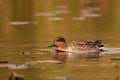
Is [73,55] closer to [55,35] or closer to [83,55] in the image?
[83,55]

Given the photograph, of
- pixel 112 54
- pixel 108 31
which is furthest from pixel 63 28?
pixel 112 54

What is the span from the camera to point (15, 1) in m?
35.9

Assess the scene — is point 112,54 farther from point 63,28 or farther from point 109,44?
point 63,28

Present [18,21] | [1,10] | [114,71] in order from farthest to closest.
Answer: [1,10]
[18,21]
[114,71]

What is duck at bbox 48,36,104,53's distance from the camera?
18.7m

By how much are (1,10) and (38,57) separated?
50.3 feet

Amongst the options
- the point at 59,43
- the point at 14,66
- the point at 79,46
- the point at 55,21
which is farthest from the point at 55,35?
the point at 14,66

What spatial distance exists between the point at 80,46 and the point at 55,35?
3923 millimetres

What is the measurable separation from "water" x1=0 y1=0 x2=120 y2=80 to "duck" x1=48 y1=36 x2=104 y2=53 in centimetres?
33

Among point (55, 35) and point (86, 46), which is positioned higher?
point (86, 46)

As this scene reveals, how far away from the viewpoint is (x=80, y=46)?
62.2 ft

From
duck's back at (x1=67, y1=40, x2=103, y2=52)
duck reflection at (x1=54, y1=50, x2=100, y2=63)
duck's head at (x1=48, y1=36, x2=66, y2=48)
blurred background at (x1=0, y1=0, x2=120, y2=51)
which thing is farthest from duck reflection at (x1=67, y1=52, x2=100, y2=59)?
blurred background at (x1=0, y1=0, x2=120, y2=51)

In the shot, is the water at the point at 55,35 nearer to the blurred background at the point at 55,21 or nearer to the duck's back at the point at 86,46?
the blurred background at the point at 55,21

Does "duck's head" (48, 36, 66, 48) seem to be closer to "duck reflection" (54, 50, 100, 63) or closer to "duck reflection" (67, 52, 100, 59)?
"duck reflection" (54, 50, 100, 63)
